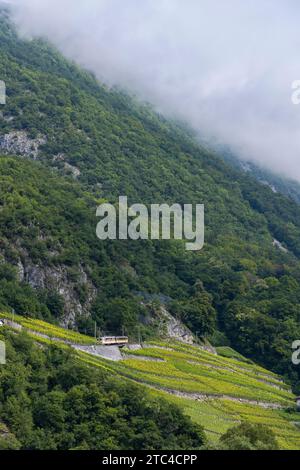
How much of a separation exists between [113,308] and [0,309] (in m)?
23.4

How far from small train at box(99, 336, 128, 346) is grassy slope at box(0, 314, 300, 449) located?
2.56 metres

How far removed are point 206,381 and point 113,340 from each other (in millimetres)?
14059

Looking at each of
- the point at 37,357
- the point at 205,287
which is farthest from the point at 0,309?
the point at 205,287

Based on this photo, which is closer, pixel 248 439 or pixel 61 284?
pixel 248 439
